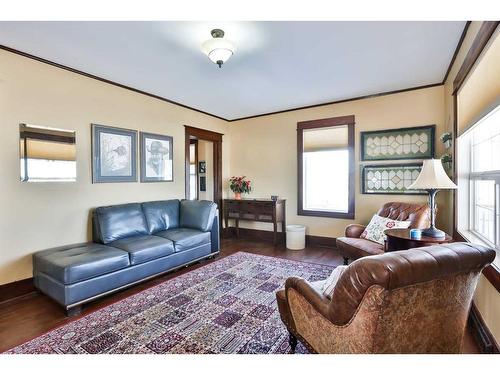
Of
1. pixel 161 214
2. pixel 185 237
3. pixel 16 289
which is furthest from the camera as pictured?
pixel 161 214

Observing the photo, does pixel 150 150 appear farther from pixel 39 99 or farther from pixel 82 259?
pixel 82 259

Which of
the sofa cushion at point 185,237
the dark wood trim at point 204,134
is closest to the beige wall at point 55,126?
the sofa cushion at point 185,237

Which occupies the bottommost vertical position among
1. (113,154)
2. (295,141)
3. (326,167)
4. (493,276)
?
(493,276)

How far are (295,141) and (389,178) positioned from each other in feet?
5.76

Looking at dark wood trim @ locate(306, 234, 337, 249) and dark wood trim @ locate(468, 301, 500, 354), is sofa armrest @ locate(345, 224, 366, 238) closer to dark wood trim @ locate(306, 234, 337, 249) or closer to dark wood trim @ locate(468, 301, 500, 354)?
dark wood trim @ locate(306, 234, 337, 249)

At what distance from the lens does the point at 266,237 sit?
17.0ft

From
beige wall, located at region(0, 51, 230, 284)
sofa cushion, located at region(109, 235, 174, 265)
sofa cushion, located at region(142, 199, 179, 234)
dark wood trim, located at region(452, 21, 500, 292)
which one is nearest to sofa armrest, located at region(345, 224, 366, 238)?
dark wood trim, located at region(452, 21, 500, 292)

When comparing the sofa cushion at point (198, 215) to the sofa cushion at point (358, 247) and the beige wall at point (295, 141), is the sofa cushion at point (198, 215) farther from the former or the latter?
the sofa cushion at point (358, 247)

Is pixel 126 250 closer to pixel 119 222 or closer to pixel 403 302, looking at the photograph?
pixel 119 222

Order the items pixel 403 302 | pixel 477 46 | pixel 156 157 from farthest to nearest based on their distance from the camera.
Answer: pixel 156 157 → pixel 477 46 → pixel 403 302

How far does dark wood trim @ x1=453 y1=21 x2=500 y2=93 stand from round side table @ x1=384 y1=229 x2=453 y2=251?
1536 millimetres

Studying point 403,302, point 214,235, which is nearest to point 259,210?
point 214,235

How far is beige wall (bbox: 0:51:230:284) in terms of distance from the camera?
2.62 meters
